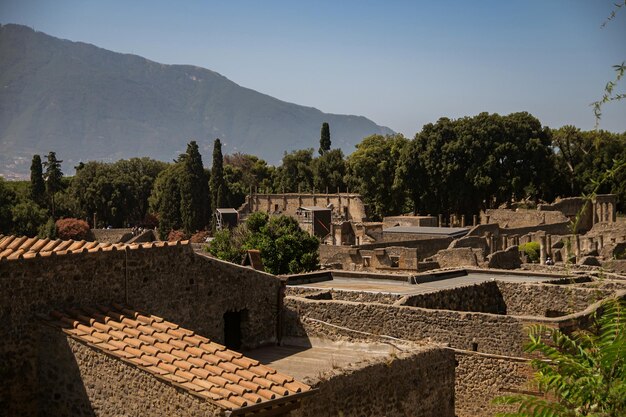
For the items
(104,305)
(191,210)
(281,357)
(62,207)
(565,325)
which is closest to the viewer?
(104,305)

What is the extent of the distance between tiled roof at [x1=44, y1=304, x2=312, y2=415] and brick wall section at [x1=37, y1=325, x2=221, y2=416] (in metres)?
0.13

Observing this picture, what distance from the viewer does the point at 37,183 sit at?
10738 cm

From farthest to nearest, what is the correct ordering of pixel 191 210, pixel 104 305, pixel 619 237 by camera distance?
pixel 191 210, pixel 619 237, pixel 104 305

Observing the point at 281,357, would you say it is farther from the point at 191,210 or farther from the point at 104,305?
the point at 191,210

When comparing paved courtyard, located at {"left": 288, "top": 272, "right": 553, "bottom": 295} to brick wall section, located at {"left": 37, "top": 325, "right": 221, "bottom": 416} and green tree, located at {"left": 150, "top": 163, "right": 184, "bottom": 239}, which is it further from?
green tree, located at {"left": 150, "top": 163, "right": 184, "bottom": 239}

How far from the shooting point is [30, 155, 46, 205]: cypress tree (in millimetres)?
106125

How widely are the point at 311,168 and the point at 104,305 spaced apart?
105m

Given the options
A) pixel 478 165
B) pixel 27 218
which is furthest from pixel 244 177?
pixel 478 165

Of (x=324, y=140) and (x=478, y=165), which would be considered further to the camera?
(x=324, y=140)

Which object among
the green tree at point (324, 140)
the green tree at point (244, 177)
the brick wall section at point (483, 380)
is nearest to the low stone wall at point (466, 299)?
the brick wall section at point (483, 380)

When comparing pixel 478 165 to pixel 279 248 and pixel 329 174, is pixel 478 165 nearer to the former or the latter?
pixel 329 174

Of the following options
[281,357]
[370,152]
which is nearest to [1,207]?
[370,152]

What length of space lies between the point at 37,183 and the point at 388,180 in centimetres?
4163

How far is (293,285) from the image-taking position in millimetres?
21906
